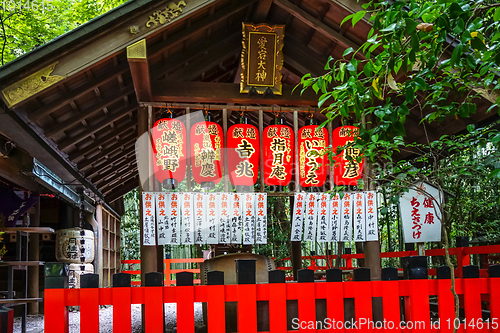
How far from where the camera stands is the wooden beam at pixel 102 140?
370 inches

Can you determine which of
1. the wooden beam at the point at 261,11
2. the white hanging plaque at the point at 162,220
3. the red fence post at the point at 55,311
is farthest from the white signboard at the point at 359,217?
the red fence post at the point at 55,311

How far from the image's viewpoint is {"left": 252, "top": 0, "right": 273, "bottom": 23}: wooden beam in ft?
24.7

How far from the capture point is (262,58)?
8.09m

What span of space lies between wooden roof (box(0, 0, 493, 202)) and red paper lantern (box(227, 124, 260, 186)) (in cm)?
63

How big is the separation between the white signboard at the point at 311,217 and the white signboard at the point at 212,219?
5.57 ft

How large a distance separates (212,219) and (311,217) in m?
1.89

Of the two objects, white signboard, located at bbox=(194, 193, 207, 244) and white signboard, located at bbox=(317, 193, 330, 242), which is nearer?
white signboard, located at bbox=(194, 193, 207, 244)

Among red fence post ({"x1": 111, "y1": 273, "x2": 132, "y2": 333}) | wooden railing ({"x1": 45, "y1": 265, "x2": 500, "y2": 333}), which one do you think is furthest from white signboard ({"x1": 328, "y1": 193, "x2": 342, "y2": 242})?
red fence post ({"x1": 111, "y1": 273, "x2": 132, "y2": 333})

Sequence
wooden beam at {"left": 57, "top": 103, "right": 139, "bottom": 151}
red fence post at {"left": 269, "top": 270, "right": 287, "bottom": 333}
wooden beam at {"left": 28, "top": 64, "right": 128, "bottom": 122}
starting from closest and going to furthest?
red fence post at {"left": 269, "top": 270, "right": 287, "bottom": 333} < wooden beam at {"left": 28, "top": 64, "right": 128, "bottom": 122} < wooden beam at {"left": 57, "top": 103, "right": 139, "bottom": 151}

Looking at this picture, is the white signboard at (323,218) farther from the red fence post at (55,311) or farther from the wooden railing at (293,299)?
the red fence post at (55,311)

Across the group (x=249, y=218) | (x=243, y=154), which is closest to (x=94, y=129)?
(x=243, y=154)

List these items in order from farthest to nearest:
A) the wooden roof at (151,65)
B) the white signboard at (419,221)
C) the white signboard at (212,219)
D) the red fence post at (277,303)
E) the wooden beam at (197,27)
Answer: the white signboard at (419,221) < the white signboard at (212,219) < the wooden beam at (197,27) < the wooden roof at (151,65) < the red fence post at (277,303)

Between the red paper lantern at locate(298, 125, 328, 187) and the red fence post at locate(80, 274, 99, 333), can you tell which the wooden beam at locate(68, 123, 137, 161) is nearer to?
the red paper lantern at locate(298, 125, 328, 187)

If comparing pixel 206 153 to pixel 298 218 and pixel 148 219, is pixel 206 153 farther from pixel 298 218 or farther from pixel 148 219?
pixel 298 218
